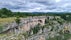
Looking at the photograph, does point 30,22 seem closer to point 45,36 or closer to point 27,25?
point 27,25

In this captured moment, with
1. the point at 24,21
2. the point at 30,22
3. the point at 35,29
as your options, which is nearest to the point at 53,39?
the point at 35,29

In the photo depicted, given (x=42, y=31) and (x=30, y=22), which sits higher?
(x=30, y=22)

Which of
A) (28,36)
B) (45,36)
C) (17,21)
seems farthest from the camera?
(45,36)

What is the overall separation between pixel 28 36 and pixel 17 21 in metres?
2.02

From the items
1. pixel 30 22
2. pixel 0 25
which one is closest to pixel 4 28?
pixel 0 25

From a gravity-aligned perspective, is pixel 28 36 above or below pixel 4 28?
below

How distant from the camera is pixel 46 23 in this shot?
24.6 m

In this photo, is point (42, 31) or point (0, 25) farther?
point (42, 31)

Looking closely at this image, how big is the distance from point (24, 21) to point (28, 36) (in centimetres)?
140

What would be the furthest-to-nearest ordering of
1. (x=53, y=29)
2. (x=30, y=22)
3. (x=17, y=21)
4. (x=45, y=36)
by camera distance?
(x=53, y=29), (x=45, y=36), (x=30, y=22), (x=17, y=21)

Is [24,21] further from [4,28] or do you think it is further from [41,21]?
→ [41,21]

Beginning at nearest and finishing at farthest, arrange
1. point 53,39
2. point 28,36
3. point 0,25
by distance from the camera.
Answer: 1. point 0,25
2. point 28,36
3. point 53,39

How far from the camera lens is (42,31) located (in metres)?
22.5

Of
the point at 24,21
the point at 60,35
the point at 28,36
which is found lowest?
the point at 60,35
